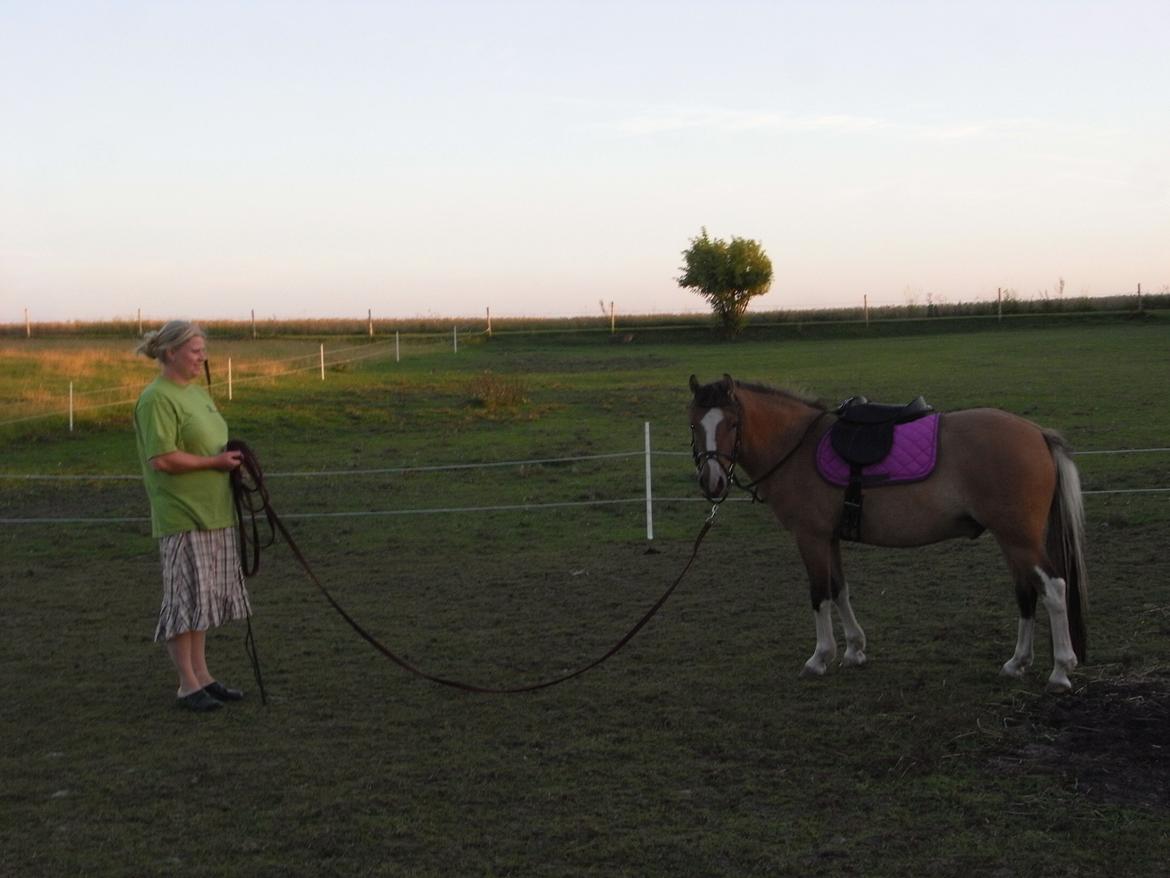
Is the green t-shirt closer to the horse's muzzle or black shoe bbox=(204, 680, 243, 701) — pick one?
black shoe bbox=(204, 680, 243, 701)

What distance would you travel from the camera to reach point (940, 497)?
6.25m

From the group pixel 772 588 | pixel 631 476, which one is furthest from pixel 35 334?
pixel 772 588

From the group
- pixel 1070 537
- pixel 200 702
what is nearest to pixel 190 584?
pixel 200 702

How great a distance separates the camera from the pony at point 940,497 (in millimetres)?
6117

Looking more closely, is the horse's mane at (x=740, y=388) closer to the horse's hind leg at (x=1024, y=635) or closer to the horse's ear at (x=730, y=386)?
the horse's ear at (x=730, y=386)

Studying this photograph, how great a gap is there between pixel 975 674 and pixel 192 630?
13.4ft

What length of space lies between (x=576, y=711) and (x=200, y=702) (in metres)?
1.93

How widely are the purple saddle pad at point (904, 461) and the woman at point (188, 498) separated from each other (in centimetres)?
316

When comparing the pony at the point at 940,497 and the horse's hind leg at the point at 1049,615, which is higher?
the pony at the point at 940,497

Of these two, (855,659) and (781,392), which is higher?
(781,392)

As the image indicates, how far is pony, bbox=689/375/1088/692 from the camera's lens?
6.12 metres

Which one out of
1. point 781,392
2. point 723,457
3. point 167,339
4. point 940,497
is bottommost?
point 940,497

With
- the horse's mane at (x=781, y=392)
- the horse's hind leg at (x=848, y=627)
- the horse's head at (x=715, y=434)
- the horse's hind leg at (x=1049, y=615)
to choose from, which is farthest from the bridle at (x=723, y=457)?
the horse's hind leg at (x=1049, y=615)

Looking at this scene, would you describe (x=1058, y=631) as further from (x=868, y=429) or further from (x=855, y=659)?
(x=868, y=429)
